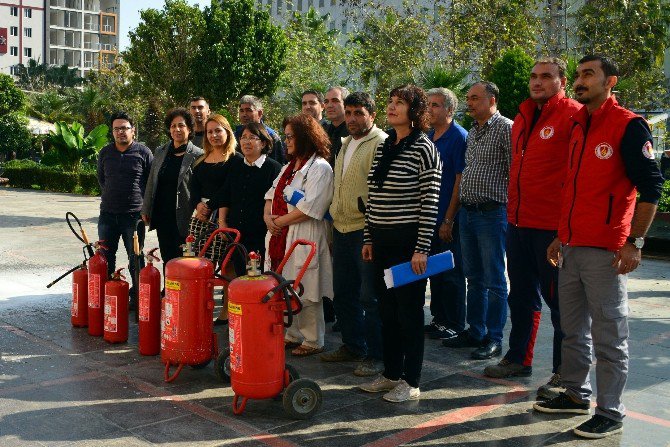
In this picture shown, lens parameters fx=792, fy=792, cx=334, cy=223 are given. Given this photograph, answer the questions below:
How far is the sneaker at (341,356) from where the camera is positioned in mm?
6016

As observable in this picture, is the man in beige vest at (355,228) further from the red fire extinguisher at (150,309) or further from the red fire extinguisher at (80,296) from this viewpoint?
the red fire extinguisher at (80,296)

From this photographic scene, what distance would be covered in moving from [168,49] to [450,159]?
2284 cm

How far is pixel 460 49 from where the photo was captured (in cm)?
2022

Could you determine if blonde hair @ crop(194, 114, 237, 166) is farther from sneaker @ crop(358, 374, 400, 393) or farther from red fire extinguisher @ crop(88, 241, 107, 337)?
sneaker @ crop(358, 374, 400, 393)

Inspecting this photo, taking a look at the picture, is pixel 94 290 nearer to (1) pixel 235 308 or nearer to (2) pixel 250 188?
(2) pixel 250 188

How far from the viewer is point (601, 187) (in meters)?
4.38

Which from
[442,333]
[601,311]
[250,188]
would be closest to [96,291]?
[250,188]

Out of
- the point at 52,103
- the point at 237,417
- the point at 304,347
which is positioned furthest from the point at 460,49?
the point at 52,103

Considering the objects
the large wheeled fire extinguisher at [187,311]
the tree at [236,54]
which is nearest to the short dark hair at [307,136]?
the large wheeled fire extinguisher at [187,311]

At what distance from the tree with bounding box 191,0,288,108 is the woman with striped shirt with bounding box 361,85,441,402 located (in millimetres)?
22425

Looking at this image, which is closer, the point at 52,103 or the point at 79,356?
the point at 79,356

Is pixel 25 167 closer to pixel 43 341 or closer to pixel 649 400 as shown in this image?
pixel 43 341

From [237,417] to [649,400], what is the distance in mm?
2690

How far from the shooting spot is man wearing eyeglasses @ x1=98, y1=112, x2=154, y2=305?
7.71 meters
